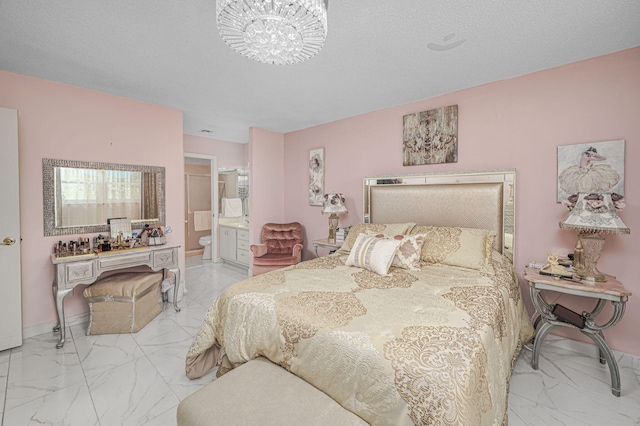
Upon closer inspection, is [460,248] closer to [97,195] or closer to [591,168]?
[591,168]

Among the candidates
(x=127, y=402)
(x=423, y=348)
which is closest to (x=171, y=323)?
(x=127, y=402)

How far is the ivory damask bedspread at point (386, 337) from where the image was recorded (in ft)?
3.64

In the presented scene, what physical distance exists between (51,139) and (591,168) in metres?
4.91

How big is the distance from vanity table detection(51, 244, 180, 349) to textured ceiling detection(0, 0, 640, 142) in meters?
1.71

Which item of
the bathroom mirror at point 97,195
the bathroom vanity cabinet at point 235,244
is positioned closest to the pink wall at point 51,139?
the bathroom mirror at point 97,195

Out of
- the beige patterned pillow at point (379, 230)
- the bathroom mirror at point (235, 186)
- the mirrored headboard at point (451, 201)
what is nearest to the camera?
the mirrored headboard at point (451, 201)

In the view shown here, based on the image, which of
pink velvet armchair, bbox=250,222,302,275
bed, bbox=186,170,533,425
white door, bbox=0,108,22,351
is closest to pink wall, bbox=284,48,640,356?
bed, bbox=186,170,533,425

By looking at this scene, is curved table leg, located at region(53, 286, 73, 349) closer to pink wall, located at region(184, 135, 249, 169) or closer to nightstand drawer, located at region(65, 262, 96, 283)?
nightstand drawer, located at region(65, 262, 96, 283)

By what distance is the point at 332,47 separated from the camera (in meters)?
2.12

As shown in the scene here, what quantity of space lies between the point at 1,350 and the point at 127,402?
5.10ft

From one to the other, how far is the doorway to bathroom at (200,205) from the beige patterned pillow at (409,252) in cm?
421

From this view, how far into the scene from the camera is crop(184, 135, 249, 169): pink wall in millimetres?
5094

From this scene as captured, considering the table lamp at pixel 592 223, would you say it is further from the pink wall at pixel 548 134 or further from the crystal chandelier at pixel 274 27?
the crystal chandelier at pixel 274 27

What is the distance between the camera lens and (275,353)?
1577 mm
